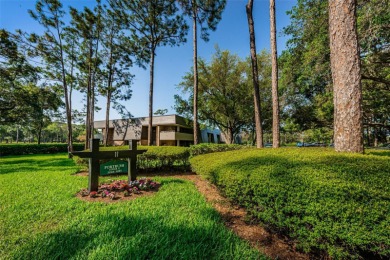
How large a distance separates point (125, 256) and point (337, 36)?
196 inches

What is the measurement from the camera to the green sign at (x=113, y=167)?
4562 millimetres

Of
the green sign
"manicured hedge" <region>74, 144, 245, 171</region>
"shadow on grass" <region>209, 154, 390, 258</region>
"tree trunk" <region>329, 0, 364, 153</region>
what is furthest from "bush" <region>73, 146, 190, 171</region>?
"tree trunk" <region>329, 0, 364, 153</region>

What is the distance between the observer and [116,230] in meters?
2.62

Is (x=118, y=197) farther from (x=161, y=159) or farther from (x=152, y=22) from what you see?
(x=152, y=22)

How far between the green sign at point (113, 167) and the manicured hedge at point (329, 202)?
361 centimetres

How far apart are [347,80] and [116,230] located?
469 cm

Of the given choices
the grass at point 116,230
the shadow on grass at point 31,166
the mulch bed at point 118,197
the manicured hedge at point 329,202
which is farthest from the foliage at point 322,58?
the shadow on grass at point 31,166

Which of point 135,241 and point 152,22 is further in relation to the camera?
point 152,22

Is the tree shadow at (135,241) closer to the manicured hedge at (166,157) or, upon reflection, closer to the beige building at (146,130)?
the manicured hedge at (166,157)

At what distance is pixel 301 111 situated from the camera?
1398 cm

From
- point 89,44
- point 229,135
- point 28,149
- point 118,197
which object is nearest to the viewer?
point 118,197

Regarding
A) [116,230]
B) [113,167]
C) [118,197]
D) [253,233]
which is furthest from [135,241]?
[113,167]

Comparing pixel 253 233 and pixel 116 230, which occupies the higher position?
pixel 116 230

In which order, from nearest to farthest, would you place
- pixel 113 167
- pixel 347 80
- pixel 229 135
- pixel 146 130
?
pixel 347 80 → pixel 113 167 → pixel 229 135 → pixel 146 130
